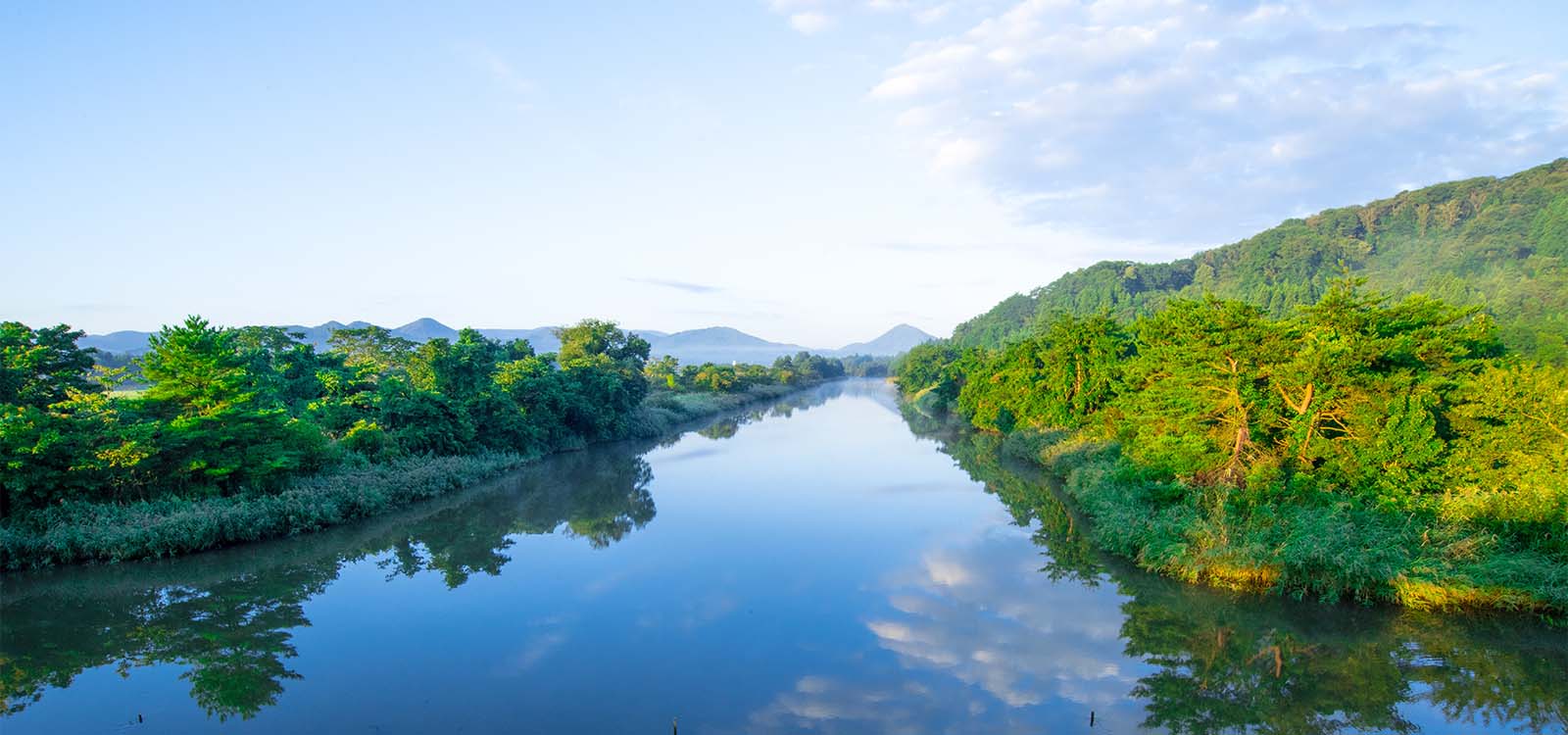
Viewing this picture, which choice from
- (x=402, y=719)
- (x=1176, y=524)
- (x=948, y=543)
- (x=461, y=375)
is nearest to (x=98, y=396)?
(x=461, y=375)

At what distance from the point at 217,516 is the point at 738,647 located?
494 inches

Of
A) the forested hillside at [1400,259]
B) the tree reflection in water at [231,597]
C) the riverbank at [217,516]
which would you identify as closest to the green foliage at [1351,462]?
the tree reflection in water at [231,597]

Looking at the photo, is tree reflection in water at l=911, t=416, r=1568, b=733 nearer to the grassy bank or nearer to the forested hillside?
the grassy bank

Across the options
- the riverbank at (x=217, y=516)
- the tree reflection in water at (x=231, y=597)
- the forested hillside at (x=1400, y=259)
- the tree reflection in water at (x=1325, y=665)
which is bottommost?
the tree reflection in water at (x=1325, y=665)

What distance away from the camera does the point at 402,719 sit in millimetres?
8422

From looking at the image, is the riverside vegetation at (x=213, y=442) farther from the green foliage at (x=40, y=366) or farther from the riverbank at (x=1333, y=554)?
the riverbank at (x=1333, y=554)

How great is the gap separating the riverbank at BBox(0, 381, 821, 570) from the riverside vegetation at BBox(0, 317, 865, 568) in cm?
3

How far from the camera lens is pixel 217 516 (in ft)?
50.4

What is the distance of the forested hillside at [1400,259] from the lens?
63.9 m

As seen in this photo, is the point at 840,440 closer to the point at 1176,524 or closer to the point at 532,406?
the point at 532,406

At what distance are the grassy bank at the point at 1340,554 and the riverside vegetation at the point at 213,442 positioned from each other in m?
19.0

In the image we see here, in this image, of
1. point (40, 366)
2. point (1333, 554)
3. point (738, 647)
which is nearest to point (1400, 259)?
point (1333, 554)

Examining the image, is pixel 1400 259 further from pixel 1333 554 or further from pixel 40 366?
pixel 40 366

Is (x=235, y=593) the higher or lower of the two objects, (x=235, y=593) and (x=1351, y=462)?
the lower
